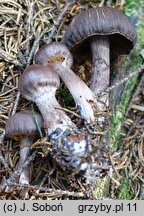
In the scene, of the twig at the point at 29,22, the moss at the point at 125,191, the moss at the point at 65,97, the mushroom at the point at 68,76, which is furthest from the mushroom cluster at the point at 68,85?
the moss at the point at 125,191

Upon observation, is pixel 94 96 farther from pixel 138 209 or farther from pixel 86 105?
pixel 138 209

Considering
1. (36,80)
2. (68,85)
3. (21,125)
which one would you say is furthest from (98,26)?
(21,125)

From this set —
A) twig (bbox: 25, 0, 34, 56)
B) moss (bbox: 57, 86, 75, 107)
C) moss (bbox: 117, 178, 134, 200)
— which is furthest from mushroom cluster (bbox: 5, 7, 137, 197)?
moss (bbox: 117, 178, 134, 200)

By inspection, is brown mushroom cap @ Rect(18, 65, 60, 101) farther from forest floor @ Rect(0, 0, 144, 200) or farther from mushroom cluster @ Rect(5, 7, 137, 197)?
forest floor @ Rect(0, 0, 144, 200)

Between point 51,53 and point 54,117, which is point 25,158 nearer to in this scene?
point 54,117

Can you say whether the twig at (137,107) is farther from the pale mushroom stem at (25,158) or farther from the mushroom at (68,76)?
the pale mushroom stem at (25,158)
